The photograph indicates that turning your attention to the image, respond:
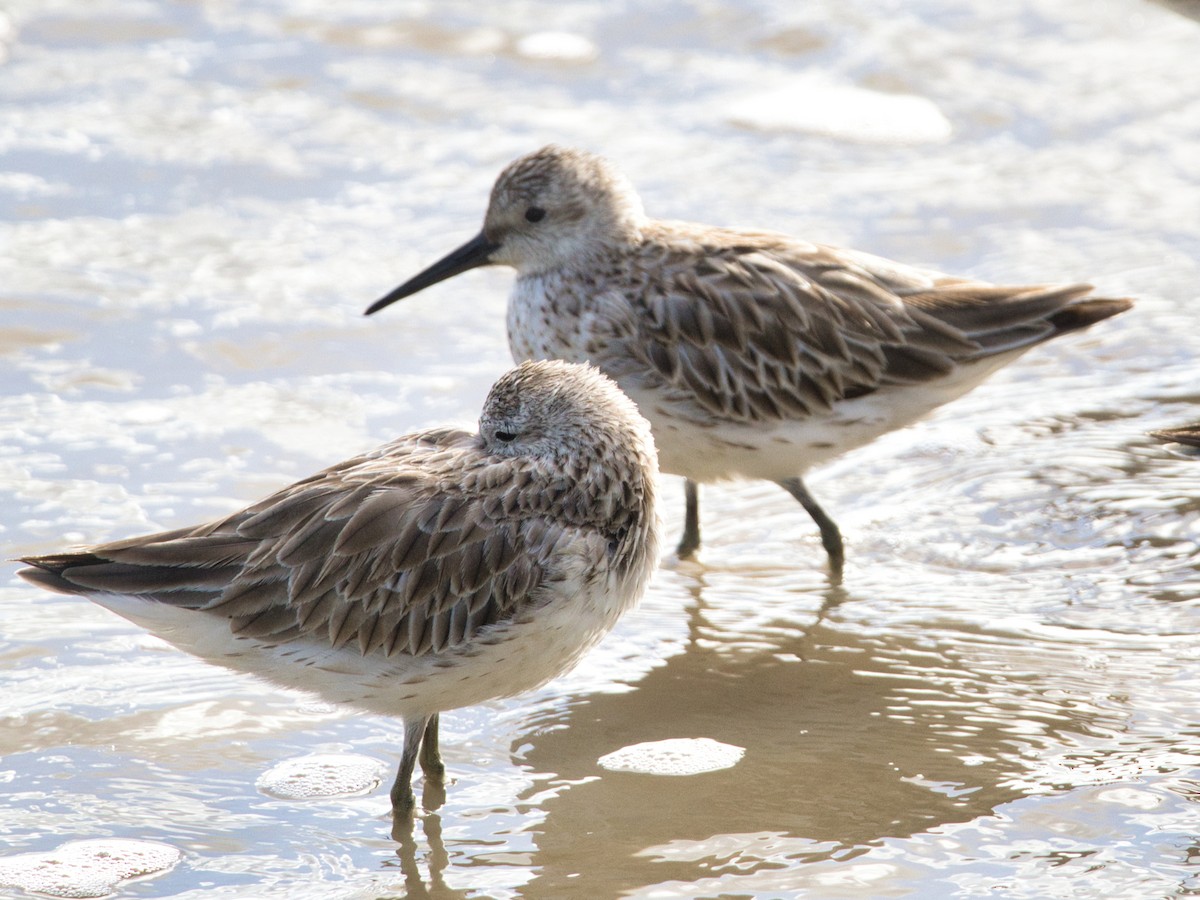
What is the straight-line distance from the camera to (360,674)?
15.6 feet

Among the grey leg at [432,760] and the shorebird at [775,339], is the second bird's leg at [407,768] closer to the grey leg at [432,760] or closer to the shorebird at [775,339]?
the grey leg at [432,760]

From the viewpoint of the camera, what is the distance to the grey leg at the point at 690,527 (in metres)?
6.68

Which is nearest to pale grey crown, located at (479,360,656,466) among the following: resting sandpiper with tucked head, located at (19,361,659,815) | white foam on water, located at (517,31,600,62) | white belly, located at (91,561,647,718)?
resting sandpiper with tucked head, located at (19,361,659,815)

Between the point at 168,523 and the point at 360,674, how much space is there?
6.84 feet

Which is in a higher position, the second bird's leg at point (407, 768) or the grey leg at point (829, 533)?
the grey leg at point (829, 533)

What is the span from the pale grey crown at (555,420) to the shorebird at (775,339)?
47.8 inches

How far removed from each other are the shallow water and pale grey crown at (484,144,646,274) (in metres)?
0.99

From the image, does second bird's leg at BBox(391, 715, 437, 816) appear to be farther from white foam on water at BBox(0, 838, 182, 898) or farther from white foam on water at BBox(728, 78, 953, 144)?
white foam on water at BBox(728, 78, 953, 144)

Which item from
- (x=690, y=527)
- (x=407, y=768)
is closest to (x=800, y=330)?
(x=690, y=527)

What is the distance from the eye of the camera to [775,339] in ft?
21.0

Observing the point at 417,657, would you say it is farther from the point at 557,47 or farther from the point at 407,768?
the point at 557,47

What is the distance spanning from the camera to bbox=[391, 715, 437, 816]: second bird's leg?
4.81 metres

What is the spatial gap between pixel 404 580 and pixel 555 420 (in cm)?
69

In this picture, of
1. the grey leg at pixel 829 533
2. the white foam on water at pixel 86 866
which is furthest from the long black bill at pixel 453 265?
the white foam on water at pixel 86 866
